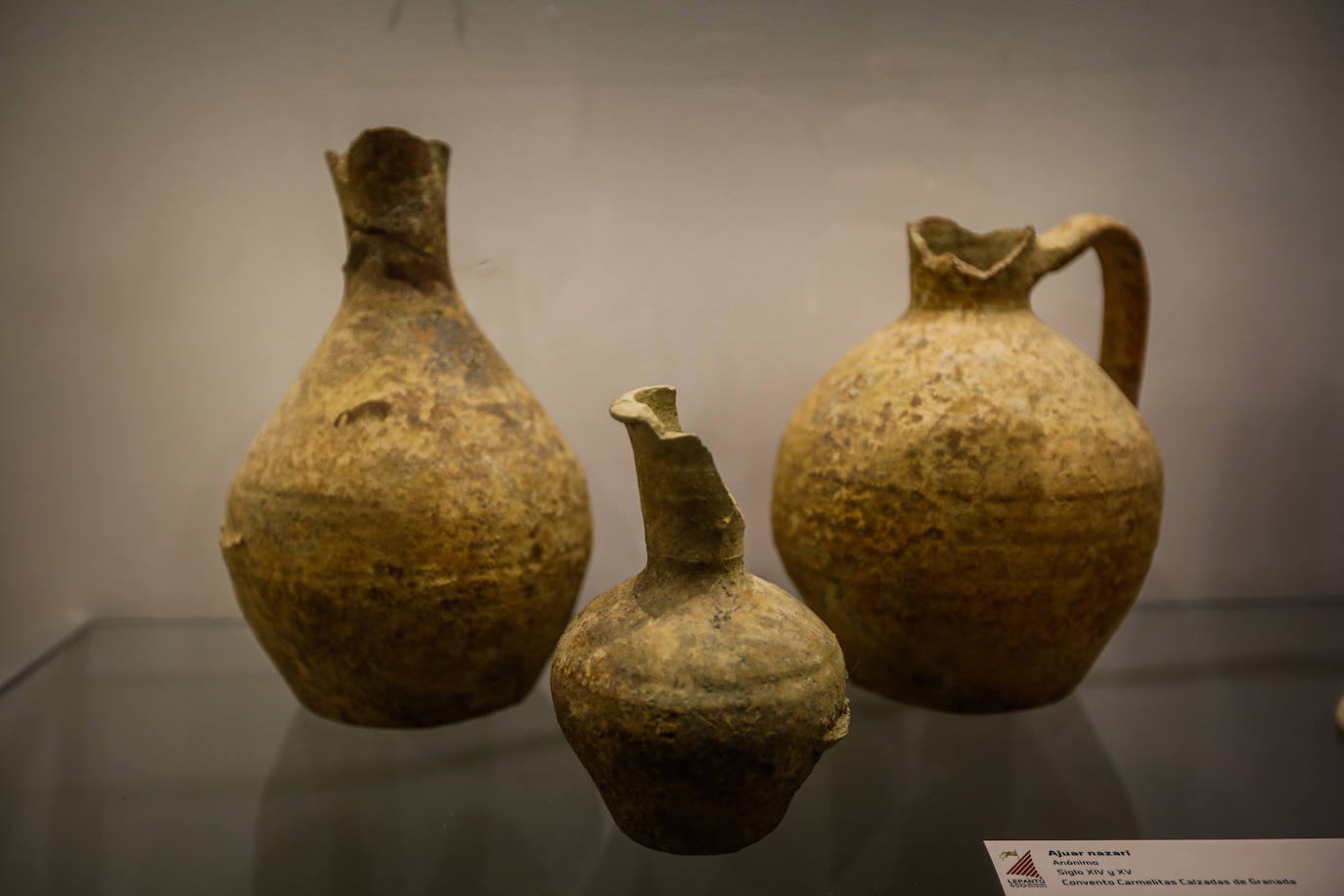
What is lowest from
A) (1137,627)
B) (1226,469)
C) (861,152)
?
(1137,627)

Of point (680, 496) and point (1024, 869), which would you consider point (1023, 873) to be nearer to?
point (1024, 869)

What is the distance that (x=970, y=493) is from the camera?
166 cm

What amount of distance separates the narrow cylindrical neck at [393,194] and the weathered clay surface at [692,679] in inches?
23.8

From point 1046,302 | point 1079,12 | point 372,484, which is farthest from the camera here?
point 1046,302

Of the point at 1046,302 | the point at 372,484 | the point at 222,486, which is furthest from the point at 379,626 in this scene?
the point at 1046,302

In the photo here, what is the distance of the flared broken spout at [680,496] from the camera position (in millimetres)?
1342

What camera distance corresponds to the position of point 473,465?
65.6 inches

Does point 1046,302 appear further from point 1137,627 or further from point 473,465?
point 473,465

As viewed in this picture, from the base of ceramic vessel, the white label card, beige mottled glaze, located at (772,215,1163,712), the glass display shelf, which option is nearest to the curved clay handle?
beige mottled glaze, located at (772,215,1163,712)

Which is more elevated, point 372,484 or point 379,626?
point 372,484

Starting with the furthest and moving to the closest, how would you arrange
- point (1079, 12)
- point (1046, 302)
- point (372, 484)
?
point (1046, 302) → point (1079, 12) → point (372, 484)

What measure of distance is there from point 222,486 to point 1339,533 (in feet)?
8.44

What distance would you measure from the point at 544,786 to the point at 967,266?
3.80 ft

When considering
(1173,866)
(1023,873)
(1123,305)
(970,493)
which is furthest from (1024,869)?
(1123,305)
